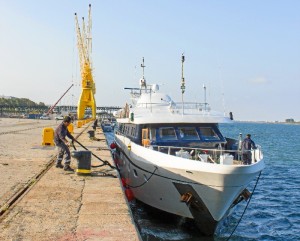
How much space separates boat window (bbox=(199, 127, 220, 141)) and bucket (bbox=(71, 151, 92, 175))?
4.78 meters

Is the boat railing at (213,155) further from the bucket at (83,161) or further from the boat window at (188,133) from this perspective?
the bucket at (83,161)

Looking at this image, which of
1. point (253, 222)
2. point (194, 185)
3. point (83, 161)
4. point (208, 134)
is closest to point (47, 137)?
point (83, 161)

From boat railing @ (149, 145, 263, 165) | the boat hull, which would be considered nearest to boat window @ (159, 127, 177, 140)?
boat railing @ (149, 145, 263, 165)

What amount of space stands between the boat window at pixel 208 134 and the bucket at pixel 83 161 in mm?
4777

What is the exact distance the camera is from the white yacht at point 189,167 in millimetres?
11211

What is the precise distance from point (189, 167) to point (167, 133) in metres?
3.65

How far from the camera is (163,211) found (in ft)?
44.7

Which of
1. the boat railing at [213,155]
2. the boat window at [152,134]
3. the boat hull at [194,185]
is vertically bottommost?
the boat hull at [194,185]

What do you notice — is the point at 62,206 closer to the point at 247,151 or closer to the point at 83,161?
the point at 83,161

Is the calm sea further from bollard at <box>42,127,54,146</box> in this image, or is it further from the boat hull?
bollard at <box>42,127,54,146</box>

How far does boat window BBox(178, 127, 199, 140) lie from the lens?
14805 mm

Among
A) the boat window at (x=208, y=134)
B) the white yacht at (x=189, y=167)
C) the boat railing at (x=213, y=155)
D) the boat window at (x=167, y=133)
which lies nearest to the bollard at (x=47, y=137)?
the white yacht at (x=189, y=167)

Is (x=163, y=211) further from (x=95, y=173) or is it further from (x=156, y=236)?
(x=95, y=173)

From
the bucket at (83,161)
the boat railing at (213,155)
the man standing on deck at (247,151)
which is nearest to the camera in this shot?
the boat railing at (213,155)
